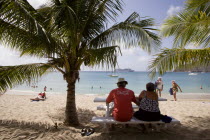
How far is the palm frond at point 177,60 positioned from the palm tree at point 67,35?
39 centimetres

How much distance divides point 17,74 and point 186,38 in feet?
15.9

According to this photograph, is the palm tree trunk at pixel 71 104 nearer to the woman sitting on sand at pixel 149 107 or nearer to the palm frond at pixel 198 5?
the woman sitting on sand at pixel 149 107

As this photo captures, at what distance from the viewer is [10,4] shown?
329 centimetres

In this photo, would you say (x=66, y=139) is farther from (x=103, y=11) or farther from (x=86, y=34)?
(x=103, y=11)

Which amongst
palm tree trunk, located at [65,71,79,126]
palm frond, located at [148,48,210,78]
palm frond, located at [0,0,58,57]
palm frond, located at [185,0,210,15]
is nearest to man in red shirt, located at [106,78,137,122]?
palm frond, located at [148,48,210,78]

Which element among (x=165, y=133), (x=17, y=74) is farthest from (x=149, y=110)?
(x=17, y=74)

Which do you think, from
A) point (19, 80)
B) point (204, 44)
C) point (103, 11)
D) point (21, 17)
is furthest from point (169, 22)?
point (19, 80)

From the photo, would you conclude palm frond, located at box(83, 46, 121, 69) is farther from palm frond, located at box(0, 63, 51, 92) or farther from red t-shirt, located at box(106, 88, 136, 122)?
palm frond, located at box(0, 63, 51, 92)

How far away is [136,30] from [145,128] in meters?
2.54

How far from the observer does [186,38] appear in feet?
14.5

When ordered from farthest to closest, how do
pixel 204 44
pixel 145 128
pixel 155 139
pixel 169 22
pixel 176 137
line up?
pixel 169 22 → pixel 204 44 → pixel 145 128 → pixel 176 137 → pixel 155 139

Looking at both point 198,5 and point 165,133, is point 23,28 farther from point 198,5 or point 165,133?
point 198,5

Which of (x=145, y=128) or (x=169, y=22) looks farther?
(x=169, y=22)

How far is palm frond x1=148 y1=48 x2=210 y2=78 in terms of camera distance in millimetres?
3650
